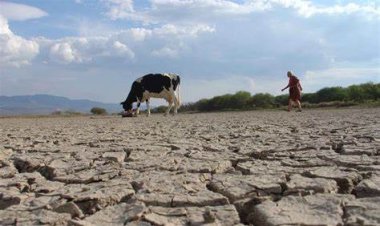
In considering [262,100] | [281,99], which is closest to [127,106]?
[262,100]

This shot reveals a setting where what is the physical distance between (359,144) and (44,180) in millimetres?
3537

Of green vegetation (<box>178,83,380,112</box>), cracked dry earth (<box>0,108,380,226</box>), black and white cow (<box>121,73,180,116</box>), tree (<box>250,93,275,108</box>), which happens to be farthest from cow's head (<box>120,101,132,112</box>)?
cracked dry earth (<box>0,108,380,226</box>)

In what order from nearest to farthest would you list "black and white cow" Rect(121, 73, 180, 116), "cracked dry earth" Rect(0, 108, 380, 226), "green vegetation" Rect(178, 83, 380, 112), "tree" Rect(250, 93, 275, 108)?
1. "cracked dry earth" Rect(0, 108, 380, 226)
2. "black and white cow" Rect(121, 73, 180, 116)
3. "green vegetation" Rect(178, 83, 380, 112)
4. "tree" Rect(250, 93, 275, 108)

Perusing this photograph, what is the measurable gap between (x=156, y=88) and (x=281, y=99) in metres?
15.1

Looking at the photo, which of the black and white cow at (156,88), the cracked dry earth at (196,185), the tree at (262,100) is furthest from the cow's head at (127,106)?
the cracked dry earth at (196,185)

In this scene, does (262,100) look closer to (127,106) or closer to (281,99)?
(281,99)

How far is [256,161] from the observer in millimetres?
5055

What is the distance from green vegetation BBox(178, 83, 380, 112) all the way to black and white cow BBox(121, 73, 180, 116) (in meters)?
10.5

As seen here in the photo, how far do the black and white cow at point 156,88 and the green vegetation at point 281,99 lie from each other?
10458 millimetres

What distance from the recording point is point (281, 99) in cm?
3369

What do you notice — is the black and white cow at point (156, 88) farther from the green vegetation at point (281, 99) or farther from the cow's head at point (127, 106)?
the green vegetation at point (281, 99)

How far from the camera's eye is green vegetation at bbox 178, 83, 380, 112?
29747 millimetres

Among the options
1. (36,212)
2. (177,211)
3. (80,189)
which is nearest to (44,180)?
(80,189)

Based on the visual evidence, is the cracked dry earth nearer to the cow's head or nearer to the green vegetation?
the cow's head
